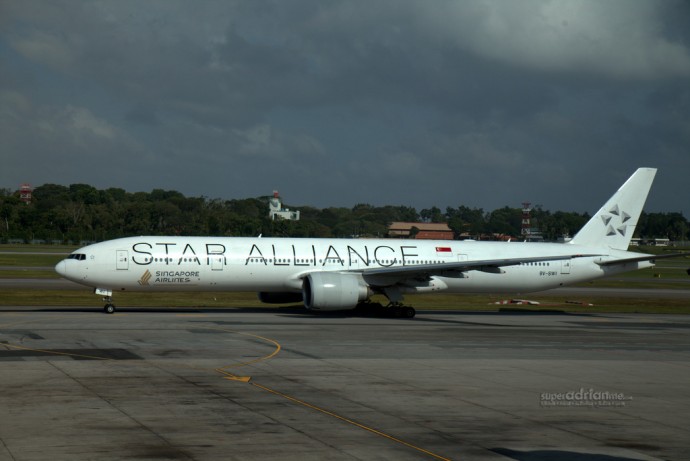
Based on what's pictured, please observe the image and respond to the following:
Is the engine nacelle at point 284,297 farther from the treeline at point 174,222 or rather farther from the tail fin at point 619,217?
the treeline at point 174,222


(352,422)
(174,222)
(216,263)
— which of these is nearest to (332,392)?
(352,422)

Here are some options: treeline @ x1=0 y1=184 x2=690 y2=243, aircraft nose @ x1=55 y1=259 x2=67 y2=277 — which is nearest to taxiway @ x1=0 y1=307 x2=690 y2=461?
aircraft nose @ x1=55 y1=259 x2=67 y2=277

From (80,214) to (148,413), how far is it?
117m

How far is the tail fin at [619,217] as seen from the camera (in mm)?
47844

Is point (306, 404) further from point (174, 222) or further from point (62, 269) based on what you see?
point (174, 222)

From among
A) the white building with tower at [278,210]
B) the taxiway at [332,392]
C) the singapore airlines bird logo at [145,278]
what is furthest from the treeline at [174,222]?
the taxiway at [332,392]

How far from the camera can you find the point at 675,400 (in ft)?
64.7

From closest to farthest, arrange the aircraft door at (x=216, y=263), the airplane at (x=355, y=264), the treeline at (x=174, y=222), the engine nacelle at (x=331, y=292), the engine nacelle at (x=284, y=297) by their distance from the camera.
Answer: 1. the engine nacelle at (x=331, y=292)
2. the airplane at (x=355, y=264)
3. the aircraft door at (x=216, y=263)
4. the engine nacelle at (x=284, y=297)
5. the treeline at (x=174, y=222)

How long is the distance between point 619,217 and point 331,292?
64.0 ft

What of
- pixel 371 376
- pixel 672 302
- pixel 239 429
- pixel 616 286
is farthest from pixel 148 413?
pixel 616 286

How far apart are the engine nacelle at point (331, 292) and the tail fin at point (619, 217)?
51.8 ft

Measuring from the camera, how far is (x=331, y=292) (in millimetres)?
38594

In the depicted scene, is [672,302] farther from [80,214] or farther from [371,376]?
[80,214]

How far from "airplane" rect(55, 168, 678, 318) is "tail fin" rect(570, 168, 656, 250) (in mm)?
58
